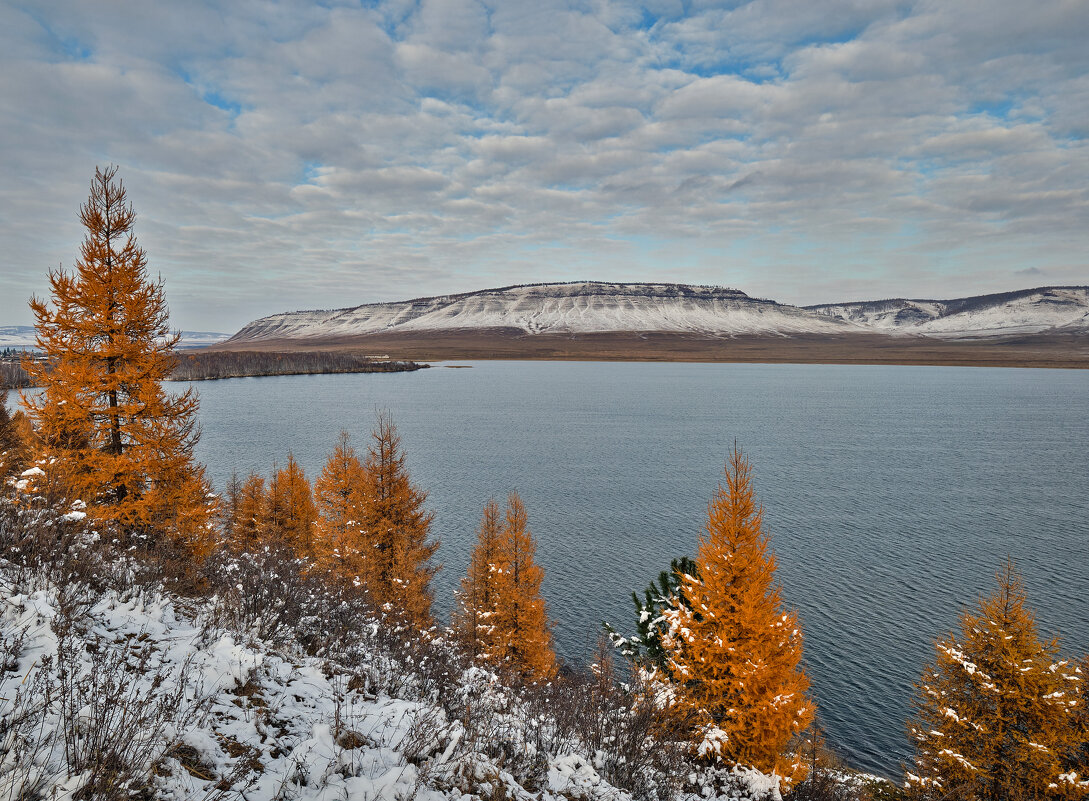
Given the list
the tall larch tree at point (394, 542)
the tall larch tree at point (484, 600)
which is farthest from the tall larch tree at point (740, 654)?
the tall larch tree at point (394, 542)

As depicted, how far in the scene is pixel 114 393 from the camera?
16562mm

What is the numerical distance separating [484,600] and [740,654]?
12.0 meters

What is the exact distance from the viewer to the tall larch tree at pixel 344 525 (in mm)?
24094

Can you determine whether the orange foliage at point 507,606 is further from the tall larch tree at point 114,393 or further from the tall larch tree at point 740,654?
the tall larch tree at point 114,393

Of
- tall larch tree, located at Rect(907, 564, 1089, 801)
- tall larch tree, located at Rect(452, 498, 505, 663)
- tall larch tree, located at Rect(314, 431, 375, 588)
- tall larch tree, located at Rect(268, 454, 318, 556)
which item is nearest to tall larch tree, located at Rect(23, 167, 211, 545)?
tall larch tree, located at Rect(314, 431, 375, 588)

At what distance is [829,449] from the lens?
232 ft

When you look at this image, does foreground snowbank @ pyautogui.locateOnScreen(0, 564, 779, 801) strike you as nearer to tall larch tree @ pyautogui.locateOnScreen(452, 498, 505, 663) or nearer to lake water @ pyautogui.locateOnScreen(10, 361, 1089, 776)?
tall larch tree @ pyautogui.locateOnScreen(452, 498, 505, 663)

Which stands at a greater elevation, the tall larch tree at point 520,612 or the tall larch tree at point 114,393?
the tall larch tree at point 114,393

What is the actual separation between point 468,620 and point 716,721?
11.8 meters

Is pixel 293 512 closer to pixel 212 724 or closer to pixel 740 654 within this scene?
pixel 740 654

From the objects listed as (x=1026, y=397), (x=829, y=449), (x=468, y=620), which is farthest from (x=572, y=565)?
(x=1026, y=397)

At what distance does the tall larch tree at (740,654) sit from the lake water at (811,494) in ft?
30.3

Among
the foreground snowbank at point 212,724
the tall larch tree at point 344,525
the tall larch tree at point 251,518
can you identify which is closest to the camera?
the foreground snowbank at point 212,724

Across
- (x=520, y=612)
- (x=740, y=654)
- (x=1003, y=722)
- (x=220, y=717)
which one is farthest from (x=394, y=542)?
(x=1003, y=722)
